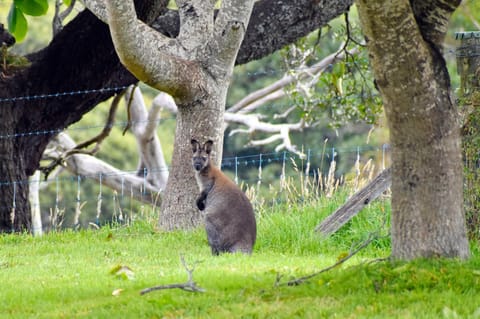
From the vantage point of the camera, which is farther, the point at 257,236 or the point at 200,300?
the point at 257,236

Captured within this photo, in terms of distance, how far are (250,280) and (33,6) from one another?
2949 mm

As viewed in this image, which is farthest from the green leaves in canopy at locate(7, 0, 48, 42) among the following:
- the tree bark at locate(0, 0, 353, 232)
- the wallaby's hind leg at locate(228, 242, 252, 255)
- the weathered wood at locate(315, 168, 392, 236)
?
the tree bark at locate(0, 0, 353, 232)

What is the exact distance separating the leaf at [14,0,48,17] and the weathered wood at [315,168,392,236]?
475 centimetres

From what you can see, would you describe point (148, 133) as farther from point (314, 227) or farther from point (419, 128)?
point (419, 128)

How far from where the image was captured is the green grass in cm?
699

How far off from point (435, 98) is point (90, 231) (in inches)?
272

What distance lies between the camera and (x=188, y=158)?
1274 centimetres

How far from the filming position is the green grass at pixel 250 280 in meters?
6.99

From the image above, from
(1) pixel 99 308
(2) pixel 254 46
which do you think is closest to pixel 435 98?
(1) pixel 99 308

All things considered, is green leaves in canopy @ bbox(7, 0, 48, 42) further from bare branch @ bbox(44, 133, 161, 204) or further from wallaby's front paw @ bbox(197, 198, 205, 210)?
bare branch @ bbox(44, 133, 161, 204)

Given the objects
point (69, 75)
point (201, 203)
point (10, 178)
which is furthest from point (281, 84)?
point (201, 203)

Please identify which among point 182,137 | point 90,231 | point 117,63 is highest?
point 117,63

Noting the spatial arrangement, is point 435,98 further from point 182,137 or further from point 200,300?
point 182,137

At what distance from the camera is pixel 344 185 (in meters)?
13.4
